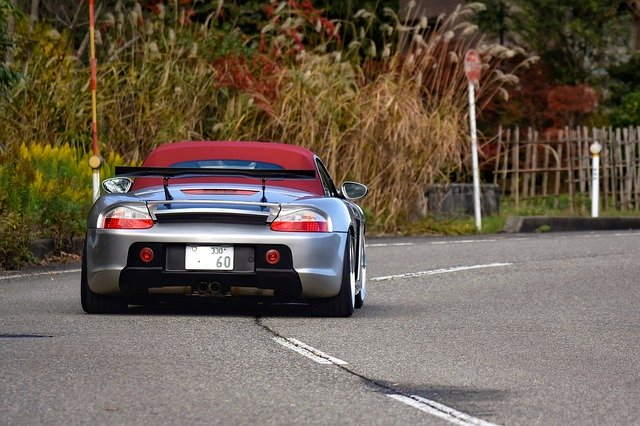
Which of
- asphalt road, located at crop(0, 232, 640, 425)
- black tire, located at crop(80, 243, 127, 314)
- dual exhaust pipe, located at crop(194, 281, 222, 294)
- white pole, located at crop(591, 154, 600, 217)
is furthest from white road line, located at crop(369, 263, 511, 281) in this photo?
white pole, located at crop(591, 154, 600, 217)

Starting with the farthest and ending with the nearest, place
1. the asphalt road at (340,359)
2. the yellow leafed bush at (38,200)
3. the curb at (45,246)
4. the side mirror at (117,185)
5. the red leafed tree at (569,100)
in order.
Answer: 1. the red leafed tree at (569,100)
2. the curb at (45,246)
3. the yellow leafed bush at (38,200)
4. the side mirror at (117,185)
5. the asphalt road at (340,359)

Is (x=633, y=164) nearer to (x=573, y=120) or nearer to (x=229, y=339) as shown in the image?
(x=573, y=120)

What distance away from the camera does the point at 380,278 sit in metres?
15.0

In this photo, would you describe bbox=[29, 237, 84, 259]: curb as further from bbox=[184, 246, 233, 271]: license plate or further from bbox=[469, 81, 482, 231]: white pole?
bbox=[469, 81, 482, 231]: white pole

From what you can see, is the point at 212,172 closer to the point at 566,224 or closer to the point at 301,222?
the point at 301,222

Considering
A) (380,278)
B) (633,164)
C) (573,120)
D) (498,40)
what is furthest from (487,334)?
(498,40)

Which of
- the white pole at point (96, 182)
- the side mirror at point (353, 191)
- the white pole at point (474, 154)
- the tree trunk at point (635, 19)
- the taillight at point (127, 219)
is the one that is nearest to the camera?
the taillight at point (127, 219)

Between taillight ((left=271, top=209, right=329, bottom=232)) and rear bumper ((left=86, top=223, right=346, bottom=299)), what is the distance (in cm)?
4

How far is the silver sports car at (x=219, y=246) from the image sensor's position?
10.6 meters

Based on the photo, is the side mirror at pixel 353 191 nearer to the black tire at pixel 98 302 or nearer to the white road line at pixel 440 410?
the black tire at pixel 98 302

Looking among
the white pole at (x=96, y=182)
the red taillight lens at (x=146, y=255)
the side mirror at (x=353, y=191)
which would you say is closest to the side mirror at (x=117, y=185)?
the red taillight lens at (x=146, y=255)

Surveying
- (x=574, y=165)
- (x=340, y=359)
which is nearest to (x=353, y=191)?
(x=340, y=359)

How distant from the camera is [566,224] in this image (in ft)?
84.0

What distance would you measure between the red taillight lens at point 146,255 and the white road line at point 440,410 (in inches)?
132
